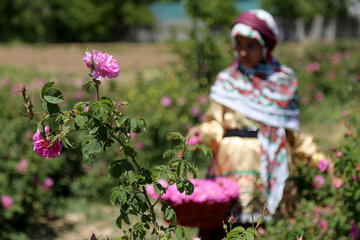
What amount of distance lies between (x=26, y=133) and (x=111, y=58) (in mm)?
2503

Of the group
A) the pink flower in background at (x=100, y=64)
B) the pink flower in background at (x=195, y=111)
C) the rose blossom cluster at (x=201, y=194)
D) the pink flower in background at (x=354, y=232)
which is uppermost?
the pink flower in background at (x=100, y=64)

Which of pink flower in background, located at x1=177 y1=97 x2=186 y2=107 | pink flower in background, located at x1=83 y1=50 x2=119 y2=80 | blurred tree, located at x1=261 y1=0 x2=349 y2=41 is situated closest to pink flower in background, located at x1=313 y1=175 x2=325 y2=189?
pink flower in background, located at x1=83 y1=50 x2=119 y2=80

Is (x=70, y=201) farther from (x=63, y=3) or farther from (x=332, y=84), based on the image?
(x=63, y=3)

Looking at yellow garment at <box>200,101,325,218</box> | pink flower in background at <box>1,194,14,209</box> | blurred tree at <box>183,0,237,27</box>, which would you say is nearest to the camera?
yellow garment at <box>200,101,325,218</box>

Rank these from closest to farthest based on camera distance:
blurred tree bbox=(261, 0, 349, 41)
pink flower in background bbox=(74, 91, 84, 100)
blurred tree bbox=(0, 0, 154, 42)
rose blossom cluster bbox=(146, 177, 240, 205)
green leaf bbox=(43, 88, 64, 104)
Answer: green leaf bbox=(43, 88, 64, 104) → rose blossom cluster bbox=(146, 177, 240, 205) → pink flower in background bbox=(74, 91, 84, 100) → blurred tree bbox=(0, 0, 154, 42) → blurred tree bbox=(261, 0, 349, 41)

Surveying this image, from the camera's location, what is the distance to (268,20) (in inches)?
89.6

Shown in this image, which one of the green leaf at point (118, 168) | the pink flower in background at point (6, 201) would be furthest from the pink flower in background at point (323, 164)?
the pink flower in background at point (6, 201)

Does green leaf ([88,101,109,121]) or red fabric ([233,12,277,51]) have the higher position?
red fabric ([233,12,277,51])

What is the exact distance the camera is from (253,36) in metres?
2.23

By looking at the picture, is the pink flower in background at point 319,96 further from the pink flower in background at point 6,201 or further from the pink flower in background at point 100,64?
the pink flower in background at point 100,64

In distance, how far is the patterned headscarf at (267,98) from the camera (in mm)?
2258

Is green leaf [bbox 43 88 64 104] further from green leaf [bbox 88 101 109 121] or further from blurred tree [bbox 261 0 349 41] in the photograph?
blurred tree [bbox 261 0 349 41]

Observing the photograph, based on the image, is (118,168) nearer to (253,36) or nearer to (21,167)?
(253,36)

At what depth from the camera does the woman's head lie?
7.35 ft
